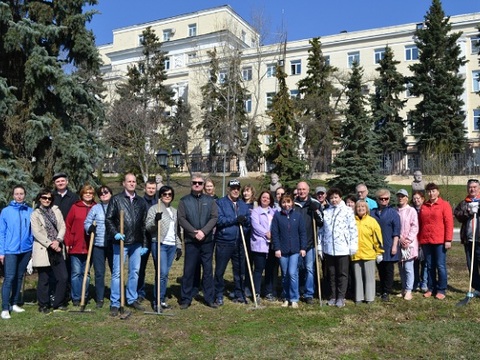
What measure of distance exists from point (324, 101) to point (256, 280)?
2971 centimetres

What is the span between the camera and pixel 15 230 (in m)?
6.89

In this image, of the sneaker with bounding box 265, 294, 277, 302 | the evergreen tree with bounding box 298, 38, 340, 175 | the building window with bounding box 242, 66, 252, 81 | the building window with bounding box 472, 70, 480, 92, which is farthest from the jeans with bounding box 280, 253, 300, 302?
the building window with bounding box 242, 66, 252, 81

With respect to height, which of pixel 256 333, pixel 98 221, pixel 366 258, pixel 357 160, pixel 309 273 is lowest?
pixel 256 333

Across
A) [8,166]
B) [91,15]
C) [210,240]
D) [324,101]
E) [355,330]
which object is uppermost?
[324,101]

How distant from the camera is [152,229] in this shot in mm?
7137

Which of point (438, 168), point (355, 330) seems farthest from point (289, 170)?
point (355, 330)

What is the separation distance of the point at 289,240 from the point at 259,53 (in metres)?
31.4

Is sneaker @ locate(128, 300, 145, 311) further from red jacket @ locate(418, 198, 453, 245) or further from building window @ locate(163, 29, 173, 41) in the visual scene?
building window @ locate(163, 29, 173, 41)

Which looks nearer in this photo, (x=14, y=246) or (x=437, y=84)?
(x=14, y=246)

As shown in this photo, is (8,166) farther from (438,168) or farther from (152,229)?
(438,168)

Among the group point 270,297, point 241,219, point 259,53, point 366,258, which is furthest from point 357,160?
point 259,53

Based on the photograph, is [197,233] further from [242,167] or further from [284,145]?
[242,167]

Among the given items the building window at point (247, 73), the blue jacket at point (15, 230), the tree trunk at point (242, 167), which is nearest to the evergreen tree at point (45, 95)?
the blue jacket at point (15, 230)

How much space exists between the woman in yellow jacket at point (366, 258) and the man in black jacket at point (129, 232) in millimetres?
3399
